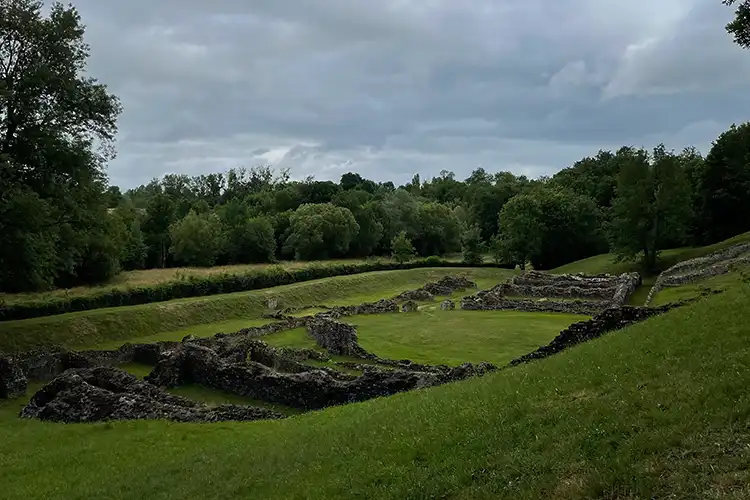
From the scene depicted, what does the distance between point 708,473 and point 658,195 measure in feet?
196

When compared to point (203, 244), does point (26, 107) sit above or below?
above

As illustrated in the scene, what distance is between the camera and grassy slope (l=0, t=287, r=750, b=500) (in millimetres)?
8273

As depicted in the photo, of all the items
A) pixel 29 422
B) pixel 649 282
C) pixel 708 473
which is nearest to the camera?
pixel 708 473

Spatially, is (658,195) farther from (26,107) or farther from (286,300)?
(26,107)

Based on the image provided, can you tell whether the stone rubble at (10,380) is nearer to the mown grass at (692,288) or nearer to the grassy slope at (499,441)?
the grassy slope at (499,441)

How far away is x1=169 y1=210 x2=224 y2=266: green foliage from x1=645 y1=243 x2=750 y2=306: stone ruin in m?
57.9

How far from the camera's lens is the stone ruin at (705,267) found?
153 feet

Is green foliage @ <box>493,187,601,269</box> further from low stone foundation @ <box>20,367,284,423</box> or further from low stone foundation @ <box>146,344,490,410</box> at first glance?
low stone foundation @ <box>20,367,284,423</box>

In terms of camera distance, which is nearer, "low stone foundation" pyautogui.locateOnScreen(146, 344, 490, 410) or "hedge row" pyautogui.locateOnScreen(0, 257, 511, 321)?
"low stone foundation" pyautogui.locateOnScreen(146, 344, 490, 410)

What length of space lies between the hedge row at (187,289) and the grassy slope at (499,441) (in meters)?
26.8

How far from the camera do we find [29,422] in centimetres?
2150

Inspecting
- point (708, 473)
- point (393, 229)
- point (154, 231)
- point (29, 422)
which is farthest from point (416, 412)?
point (393, 229)

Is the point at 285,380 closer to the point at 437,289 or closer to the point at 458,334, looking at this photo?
the point at 458,334

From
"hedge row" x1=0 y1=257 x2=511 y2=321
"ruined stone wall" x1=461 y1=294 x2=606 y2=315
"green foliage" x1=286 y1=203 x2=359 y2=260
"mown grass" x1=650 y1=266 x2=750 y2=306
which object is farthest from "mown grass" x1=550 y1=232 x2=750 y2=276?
"green foliage" x1=286 y1=203 x2=359 y2=260
